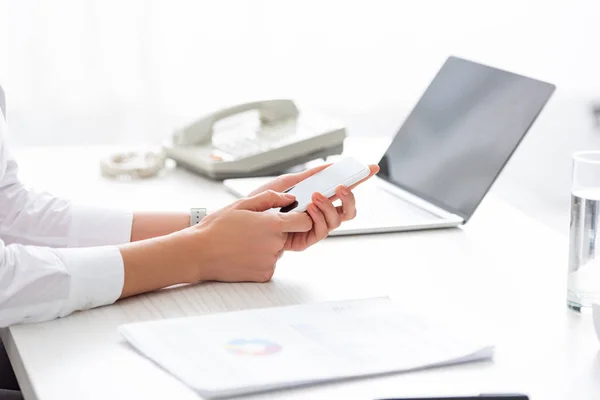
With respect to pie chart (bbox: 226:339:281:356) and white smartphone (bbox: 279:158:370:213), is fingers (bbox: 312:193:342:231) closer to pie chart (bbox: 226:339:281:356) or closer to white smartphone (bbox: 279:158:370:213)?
white smartphone (bbox: 279:158:370:213)

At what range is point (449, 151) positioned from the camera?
5.00 ft

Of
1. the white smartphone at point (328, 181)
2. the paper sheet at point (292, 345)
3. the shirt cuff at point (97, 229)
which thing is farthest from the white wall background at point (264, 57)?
the paper sheet at point (292, 345)

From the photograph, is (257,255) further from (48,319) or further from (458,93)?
(458,93)

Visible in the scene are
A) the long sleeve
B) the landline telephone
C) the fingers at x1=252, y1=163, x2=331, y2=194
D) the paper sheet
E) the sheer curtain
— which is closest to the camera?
the paper sheet

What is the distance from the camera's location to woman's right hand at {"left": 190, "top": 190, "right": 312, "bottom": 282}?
1167 millimetres

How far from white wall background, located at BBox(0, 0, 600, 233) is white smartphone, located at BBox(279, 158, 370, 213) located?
1610mm

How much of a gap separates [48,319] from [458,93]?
789 millimetres

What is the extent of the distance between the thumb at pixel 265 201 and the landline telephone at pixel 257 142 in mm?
466

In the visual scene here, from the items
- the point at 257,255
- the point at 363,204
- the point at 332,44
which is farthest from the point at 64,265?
the point at 332,44

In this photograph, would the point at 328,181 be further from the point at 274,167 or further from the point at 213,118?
the point at 213,118

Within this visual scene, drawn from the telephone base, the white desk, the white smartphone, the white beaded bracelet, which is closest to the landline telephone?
the telephone base

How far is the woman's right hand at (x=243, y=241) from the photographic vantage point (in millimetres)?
1167

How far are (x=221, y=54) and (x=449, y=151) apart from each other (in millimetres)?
1434

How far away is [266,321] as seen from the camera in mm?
1024
